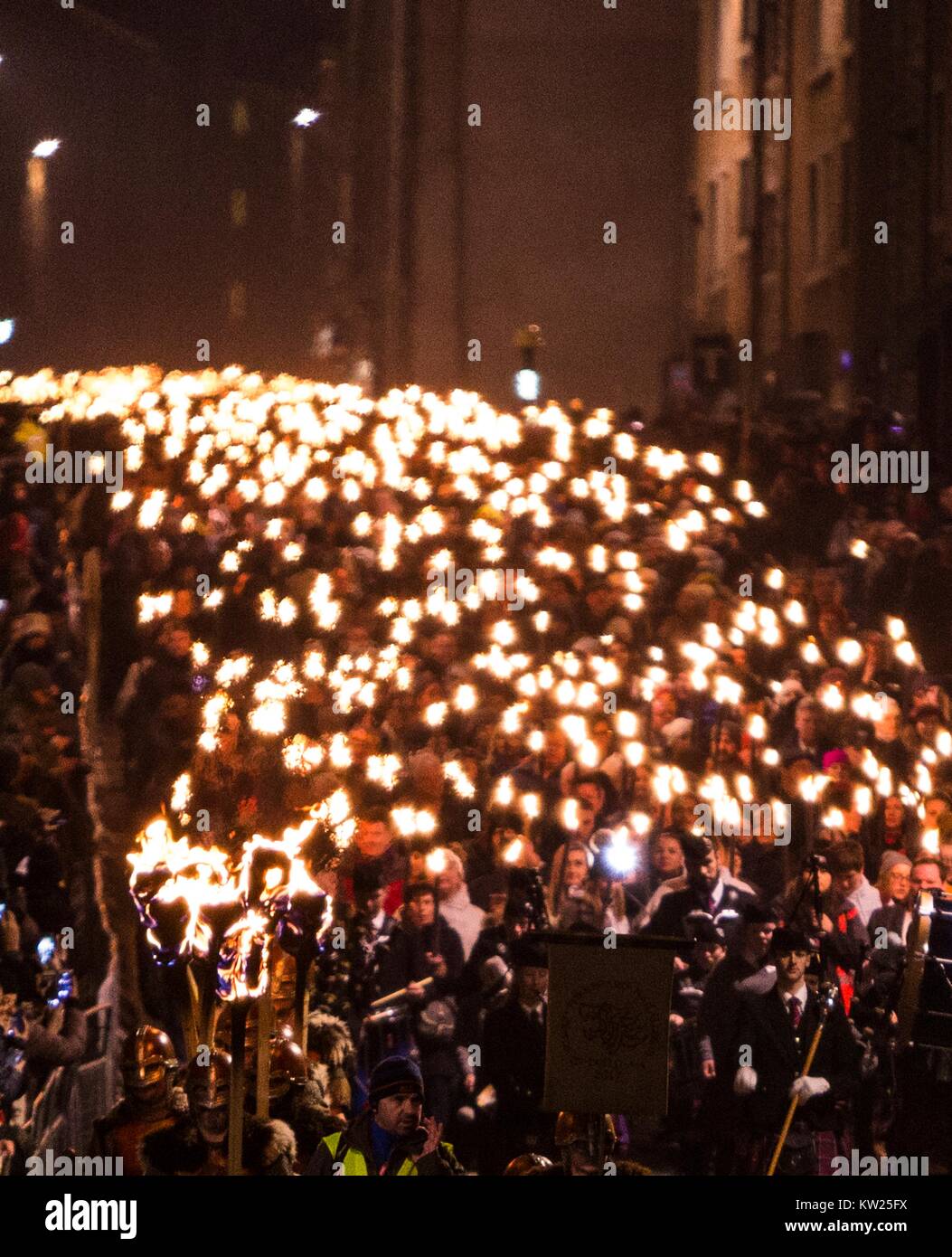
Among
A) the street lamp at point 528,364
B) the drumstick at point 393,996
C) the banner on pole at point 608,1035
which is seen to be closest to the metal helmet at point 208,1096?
the banner on pole at point 608,1035

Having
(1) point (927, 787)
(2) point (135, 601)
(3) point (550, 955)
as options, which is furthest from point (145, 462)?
(3) point (550, 955)

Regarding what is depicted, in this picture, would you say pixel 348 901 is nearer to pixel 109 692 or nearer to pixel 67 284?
pixel 109 692

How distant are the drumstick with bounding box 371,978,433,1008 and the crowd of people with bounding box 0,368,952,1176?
0.06 ft

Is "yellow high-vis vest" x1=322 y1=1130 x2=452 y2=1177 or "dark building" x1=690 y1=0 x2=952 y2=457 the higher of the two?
"dark building" x1=690 y1=0 x2=952 y2=457

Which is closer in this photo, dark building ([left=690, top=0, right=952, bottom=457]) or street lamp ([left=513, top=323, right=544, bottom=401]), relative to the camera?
street lamp ([left=513, top=323, right=544, bottom=401])

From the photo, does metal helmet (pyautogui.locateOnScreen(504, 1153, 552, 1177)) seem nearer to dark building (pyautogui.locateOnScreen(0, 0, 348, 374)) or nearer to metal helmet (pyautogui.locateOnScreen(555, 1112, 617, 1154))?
metal helmet (pyautogui.locateOnScreen(555, 1112, 617, 1154))

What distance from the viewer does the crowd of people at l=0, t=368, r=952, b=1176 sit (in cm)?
754

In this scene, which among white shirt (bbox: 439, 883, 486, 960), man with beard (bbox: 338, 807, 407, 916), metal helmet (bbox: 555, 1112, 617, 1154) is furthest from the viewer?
man with beard (bbox: 338, 807, 407, 916)

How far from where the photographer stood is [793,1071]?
7633 millimetres

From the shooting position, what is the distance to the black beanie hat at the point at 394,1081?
576 centimetres

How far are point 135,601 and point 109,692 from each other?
58cm

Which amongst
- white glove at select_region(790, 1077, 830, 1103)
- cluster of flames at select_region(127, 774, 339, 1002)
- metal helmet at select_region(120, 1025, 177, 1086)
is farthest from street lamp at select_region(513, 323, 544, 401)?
metal helmet at select_region(120, 1025, 177, 1086)

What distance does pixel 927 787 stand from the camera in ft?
30.4

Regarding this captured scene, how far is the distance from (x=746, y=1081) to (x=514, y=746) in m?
2.32
